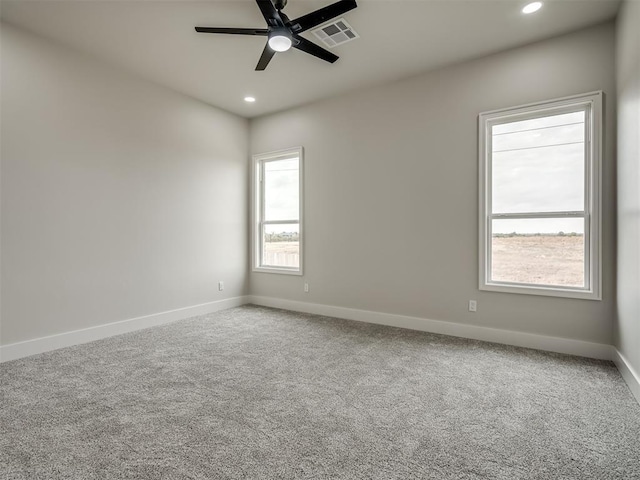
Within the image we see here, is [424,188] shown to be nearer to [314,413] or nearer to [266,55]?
[266,55]

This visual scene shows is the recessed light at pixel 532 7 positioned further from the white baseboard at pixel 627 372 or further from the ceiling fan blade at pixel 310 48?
the white baseboard at pixel 627 372

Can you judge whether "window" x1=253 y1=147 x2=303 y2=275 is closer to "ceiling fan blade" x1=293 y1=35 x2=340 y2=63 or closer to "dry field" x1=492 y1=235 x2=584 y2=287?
"ceiling fan blade" x1=293 y1=35 x2=340 y2=63

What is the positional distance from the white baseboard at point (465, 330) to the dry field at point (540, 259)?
0.56 m

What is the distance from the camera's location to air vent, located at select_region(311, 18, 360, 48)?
2932mm

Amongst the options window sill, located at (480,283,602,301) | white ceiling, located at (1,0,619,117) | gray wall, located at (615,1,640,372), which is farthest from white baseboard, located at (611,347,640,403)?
white ceiling, located at (1,0,619,117)

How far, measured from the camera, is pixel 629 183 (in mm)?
2496

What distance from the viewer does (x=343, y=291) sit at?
4.55 meters

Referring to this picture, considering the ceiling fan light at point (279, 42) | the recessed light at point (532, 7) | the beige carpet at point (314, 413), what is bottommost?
the beige carpet at point (314, 413)

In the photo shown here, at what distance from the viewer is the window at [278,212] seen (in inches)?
200

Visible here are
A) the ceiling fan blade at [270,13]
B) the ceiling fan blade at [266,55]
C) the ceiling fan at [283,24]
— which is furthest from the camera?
the ceiling fan blade at [266,55]

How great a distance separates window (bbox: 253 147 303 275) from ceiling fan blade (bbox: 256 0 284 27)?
96.7 inches

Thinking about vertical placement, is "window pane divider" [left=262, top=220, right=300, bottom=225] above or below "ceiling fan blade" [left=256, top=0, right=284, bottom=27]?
below

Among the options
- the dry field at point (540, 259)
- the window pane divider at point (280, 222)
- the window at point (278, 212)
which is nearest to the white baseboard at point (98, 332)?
the window at point (278, 212)

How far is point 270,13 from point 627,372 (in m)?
3.76
